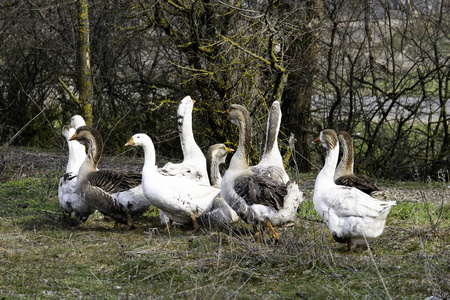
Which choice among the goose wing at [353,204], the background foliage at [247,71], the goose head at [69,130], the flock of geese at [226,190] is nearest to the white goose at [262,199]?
the flock of geese at [226,190]

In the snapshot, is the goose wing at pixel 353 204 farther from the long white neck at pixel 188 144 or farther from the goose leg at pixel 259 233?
the long white neck at pixel 188 144

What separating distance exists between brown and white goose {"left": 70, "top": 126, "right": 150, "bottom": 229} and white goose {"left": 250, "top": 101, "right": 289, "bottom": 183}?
1.62 metres

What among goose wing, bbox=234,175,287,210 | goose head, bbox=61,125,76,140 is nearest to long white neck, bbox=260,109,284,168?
goose wing, bbox=234,175,287,210

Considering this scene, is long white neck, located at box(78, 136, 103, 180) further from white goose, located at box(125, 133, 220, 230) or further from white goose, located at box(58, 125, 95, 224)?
white goose, located at box(125, 133, 220, 230)

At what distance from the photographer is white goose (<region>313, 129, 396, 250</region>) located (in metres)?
6.25

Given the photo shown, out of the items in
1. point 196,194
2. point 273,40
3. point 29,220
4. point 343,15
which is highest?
point 343,15

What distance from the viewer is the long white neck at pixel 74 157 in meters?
8.71

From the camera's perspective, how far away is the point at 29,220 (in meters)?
8.23

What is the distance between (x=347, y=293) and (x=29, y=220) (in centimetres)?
491

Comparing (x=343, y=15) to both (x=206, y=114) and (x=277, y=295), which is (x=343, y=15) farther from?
(x=277, y=295)

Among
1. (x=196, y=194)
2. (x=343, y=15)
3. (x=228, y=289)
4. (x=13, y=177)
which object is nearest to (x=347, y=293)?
(x=228, y=289)

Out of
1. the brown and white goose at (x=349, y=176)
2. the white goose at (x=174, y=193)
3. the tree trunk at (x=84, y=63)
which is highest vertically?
the tree trunk at (x=84, y=63)

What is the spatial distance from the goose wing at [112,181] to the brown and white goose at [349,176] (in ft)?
8.96

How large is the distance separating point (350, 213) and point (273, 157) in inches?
94.7
